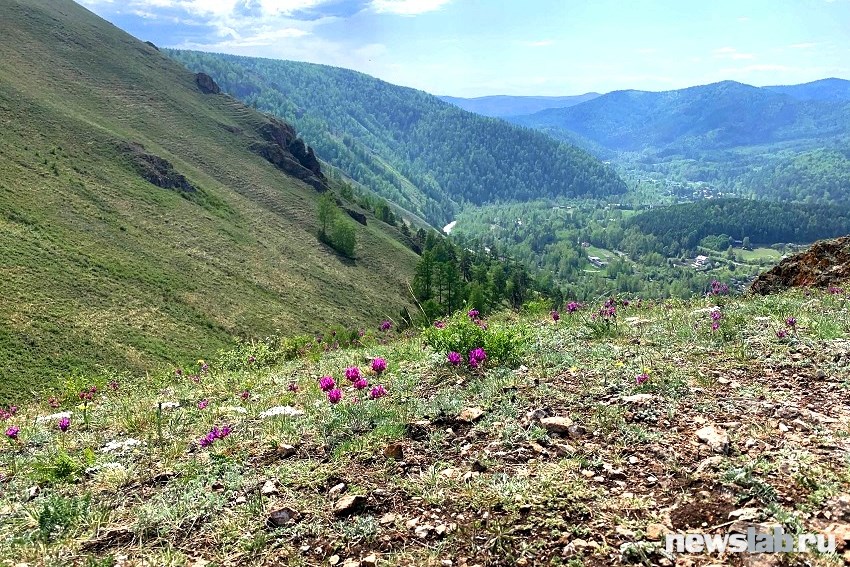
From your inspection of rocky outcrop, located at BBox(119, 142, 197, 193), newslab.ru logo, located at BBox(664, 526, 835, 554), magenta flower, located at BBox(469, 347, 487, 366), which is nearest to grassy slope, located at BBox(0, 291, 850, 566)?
newslab.ru logo, located at BBox(664, 526, 835, 554)

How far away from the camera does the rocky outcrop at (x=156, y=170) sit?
8144cm

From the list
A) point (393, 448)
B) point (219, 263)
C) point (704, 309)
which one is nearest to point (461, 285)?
point (219, 263)

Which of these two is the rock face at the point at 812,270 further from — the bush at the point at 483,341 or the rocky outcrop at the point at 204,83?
the rocky outcrop at the point at 204,83

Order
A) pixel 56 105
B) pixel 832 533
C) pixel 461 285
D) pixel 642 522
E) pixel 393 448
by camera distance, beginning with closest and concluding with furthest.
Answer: pixel 832 533 < pixel 642 522 < pixel 393 448 < pixel 461 285 < pixel 56 105

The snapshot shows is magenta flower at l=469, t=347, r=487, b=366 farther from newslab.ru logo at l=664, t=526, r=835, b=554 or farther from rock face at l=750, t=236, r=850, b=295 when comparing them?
rock face at l=750, t=236, r=850, b=295

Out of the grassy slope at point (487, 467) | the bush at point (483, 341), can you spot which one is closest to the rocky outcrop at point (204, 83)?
the grassy slope at point (487, 467)

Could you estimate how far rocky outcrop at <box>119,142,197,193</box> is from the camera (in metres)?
81.4

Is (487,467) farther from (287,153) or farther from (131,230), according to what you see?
(287,153)

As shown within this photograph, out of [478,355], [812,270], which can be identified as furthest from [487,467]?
[812,270]

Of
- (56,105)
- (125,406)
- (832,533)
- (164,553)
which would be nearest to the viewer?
(832,533)

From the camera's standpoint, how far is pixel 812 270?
12.8m

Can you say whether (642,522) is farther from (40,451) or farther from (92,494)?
(40,451)

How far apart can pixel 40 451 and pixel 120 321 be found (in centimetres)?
4667

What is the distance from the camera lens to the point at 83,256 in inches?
2071
